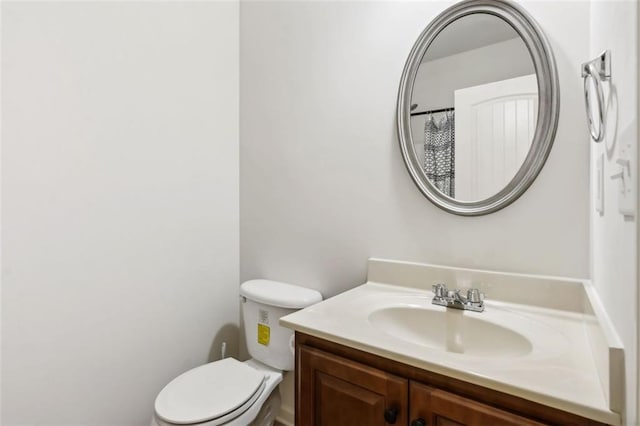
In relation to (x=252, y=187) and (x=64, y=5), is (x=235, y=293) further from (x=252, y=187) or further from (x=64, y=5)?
(x=64, y=5)

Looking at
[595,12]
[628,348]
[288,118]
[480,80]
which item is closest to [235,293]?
[288,118]

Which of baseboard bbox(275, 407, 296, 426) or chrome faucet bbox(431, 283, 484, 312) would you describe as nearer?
chrome faucet bbox(431, 283, 484, 312)

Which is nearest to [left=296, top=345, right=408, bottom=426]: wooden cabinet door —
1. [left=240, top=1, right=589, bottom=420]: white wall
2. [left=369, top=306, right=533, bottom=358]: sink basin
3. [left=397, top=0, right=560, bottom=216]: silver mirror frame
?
[left=369, top=306, right=533, bottom=358]: sink basin

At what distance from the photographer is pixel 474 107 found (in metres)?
1.19

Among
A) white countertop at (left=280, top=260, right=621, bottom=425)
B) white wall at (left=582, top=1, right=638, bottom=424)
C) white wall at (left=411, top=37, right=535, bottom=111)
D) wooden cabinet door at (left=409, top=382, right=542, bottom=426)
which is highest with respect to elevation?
white wall at (left=411, top=37, right=535, bottom=111)

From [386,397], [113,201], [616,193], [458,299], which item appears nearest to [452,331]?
[458,299]

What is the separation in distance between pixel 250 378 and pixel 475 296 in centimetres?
93

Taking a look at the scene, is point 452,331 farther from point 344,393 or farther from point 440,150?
point 440,150

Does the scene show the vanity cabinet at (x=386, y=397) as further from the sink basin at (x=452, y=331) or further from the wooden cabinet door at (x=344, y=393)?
the sink basin at (x=452, y=331)

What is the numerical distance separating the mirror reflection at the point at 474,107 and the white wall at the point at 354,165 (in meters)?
0.09

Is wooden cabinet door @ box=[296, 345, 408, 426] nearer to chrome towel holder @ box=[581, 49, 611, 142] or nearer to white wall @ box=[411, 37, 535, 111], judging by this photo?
chrome towel holder @ box=[581, 49, 611, 142]

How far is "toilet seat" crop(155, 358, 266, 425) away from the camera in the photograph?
1.15 m

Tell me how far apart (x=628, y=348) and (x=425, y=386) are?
40 cm

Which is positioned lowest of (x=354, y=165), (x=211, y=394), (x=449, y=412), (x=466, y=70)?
(x=211, y=394)
